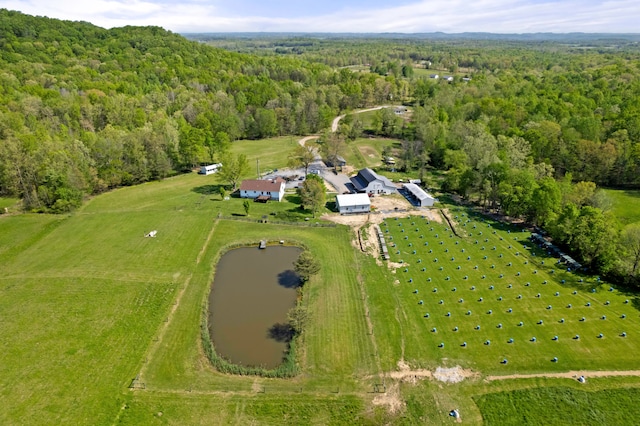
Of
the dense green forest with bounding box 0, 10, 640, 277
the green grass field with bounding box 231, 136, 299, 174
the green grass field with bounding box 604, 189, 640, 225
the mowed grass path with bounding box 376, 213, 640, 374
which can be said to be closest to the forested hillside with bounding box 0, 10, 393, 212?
the dense green forest with bounding box 0, 10, 640, 277

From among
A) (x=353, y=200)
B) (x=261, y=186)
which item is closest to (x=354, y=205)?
(x=353, y=200)

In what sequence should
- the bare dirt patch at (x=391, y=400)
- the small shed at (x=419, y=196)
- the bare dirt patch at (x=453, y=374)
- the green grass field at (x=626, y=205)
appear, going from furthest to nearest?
the small shed at (x=419, y=196), the green grass field at (x=626, y=205), the bare dirt patch at (x=453, y=374), the bare dirt patch at (x=391, y=400)

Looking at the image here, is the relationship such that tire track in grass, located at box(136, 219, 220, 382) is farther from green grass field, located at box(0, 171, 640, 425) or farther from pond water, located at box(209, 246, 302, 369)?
pond water, located at box(209, 246, 302, 369)

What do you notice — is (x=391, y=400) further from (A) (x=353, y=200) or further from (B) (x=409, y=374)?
(A) (x=353, y=200)

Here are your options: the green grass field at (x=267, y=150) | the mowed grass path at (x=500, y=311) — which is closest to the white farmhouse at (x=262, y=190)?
the green grass field at (x=267, y=150)

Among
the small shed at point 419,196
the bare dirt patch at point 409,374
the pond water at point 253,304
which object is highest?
the small shed at point 419,196

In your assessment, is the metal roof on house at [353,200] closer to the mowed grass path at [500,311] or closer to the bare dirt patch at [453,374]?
the mowed grass path at [500,311]
